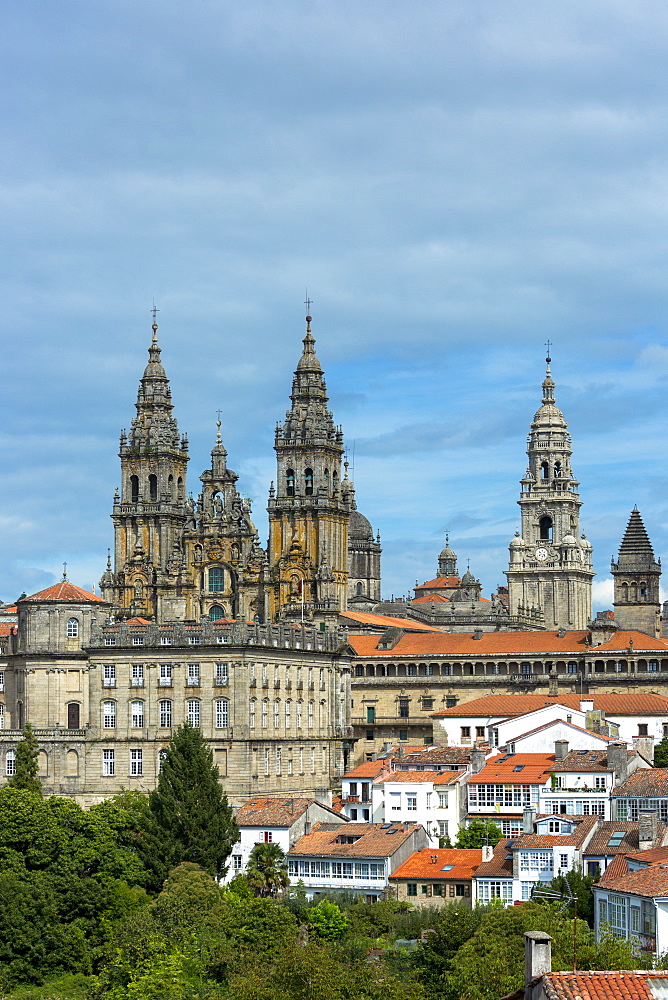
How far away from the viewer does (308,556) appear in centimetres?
16188

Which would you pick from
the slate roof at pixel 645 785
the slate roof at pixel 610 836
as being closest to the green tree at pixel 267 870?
the slate roof at pixel 610 836

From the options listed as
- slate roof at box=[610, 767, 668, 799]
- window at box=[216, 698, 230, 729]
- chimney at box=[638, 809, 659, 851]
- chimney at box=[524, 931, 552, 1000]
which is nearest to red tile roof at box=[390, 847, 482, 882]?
slate roof at box=[610, 767, 668, 799]

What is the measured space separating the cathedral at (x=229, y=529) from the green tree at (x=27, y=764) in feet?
111

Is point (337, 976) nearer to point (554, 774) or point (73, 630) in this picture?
point (554, 774)

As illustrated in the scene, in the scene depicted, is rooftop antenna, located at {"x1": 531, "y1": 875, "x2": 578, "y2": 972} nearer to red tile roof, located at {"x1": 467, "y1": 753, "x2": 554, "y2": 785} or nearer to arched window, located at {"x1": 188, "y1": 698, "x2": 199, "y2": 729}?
red tile roof, located at {"x1": 467, "y1": 753, "x2": 554, "y2": 785}

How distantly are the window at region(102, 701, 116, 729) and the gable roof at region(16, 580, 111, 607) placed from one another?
9.08m

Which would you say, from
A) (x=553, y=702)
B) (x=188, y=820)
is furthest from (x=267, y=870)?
(x=553, y=702)

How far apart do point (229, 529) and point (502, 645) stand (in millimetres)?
28778

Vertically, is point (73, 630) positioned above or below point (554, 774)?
above

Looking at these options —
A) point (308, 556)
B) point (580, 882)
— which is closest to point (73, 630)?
point (308, 556)

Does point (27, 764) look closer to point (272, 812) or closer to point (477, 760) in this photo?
point (272, 812)

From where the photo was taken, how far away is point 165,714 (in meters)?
123

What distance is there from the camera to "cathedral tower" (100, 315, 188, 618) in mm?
165875

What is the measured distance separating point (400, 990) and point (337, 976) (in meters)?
2.26
